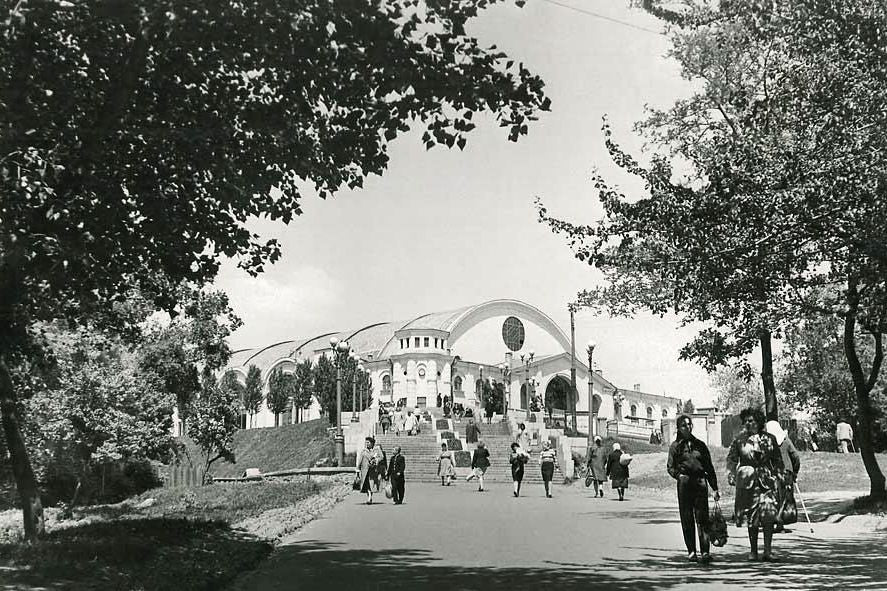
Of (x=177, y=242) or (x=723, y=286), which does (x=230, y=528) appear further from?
(x=723, y=286)

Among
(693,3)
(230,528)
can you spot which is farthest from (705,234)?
(693,3)

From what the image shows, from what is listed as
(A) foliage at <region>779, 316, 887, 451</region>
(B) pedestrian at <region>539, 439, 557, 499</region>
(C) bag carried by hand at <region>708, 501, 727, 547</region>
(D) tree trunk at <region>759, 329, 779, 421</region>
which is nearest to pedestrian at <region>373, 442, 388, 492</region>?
(B) pedestrian at <region>539, 439, 557, 499</region>

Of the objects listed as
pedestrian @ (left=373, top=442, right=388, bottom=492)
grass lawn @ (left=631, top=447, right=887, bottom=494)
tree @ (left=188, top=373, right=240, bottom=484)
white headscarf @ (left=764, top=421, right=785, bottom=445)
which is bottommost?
grass lawn @ (left=631, top=447, right=887, bottom=494)

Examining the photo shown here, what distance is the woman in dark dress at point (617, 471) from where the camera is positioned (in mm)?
21797

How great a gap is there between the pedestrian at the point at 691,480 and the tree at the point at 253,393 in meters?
75.2

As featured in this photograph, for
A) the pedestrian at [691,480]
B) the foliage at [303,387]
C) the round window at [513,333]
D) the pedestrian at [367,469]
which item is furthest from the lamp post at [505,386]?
the pedestrian at [691,480]

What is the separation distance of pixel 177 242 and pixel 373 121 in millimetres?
2995

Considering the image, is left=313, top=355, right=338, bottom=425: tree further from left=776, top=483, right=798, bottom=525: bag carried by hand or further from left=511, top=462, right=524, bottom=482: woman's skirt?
left=776, top=483, right=798, bottom=525: bag carried by hand

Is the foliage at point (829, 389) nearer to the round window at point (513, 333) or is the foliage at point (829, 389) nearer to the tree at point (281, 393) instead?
the round window at point (513, 333)

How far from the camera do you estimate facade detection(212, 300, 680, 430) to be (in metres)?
77.2

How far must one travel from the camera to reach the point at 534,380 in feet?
259

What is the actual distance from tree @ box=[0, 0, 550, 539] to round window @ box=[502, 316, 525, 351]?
7402 cm

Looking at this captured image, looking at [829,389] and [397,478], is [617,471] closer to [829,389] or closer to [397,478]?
[397,478]

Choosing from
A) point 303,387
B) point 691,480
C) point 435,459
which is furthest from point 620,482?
point 303,387
